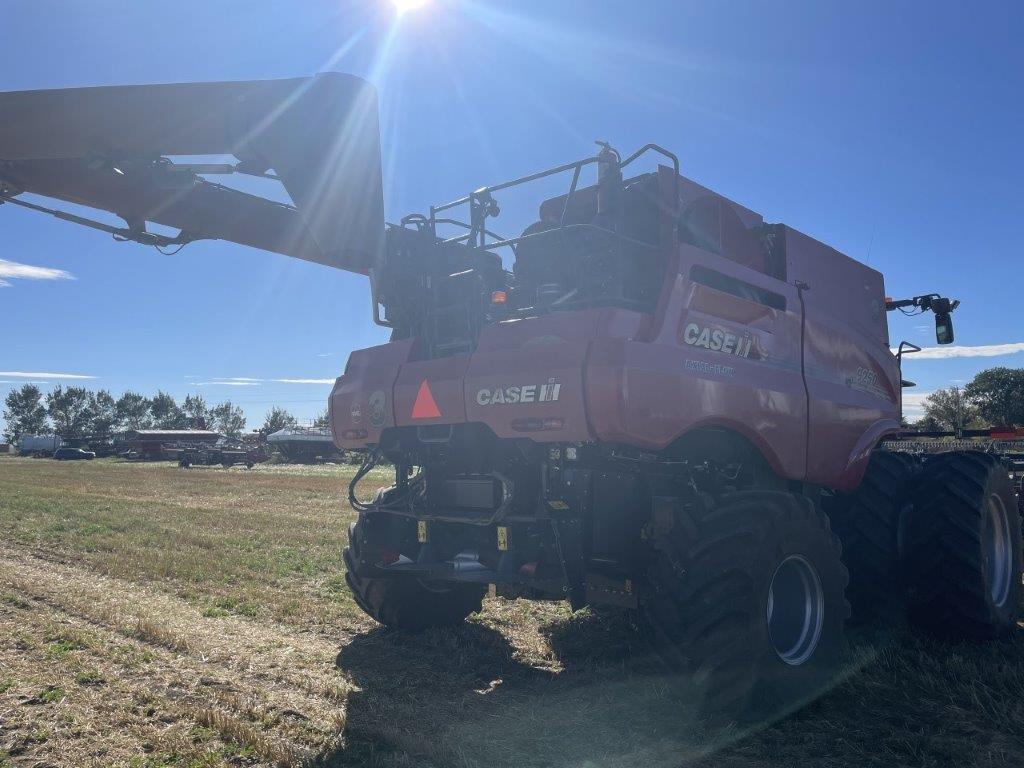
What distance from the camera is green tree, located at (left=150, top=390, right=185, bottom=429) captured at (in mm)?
122700

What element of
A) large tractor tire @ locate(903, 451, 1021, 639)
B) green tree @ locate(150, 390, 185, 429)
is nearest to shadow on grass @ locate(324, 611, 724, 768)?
large tractor tire @ locate(903, 451, 1021, 639)

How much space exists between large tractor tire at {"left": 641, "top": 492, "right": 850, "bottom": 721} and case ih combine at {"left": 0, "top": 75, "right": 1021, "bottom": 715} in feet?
0.05

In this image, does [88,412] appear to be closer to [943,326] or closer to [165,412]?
[165,412]

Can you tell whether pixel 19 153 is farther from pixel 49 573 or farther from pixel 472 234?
pixel 49 573

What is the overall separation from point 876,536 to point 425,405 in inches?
147

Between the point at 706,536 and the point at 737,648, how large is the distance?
61 centimetres

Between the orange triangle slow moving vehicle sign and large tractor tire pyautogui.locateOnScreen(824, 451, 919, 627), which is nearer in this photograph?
the orange triangle slow moving vehicle sign

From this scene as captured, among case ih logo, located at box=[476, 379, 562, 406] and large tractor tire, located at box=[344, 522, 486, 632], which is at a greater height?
case ih logo, located at box=[476, 379, 562, 406]

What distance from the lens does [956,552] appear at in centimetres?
591

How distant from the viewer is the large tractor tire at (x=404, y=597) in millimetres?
6160

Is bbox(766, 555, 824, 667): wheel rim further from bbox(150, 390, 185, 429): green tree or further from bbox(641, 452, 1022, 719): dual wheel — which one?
bbox(150, 390, 185, 429): green tree

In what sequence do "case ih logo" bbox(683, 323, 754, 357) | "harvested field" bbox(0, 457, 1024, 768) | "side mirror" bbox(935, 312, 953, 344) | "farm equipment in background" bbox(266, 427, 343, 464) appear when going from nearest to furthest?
"harvested field" bbox(0, 457, 1024, 768), "case ih logo" bbox(683, 323, 754, 357), "side mirror" bbox(935, 312, 953, 344), "farm equipment in background" bbox(266, 427, 343, 464)

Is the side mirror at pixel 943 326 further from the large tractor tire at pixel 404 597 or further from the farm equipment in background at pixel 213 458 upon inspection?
the farm equipment in background at pixel 213 458

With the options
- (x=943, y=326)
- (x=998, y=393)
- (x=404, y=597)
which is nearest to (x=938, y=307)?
(x=943, y=326)
